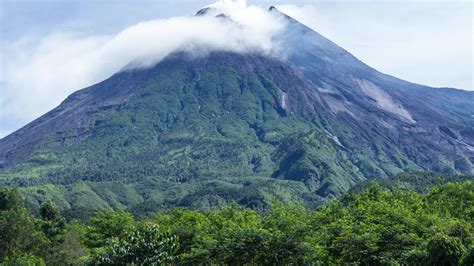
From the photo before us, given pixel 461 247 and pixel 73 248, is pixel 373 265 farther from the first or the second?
pixel 73 248

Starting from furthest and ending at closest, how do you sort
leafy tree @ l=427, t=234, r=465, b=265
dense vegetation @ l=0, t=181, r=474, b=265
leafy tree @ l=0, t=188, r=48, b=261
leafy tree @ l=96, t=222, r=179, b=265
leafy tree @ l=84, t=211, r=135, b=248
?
1. leafy tree @ l=0, t=188, r=48, b=261
2. leafy tree @ l=84, t=211, r=135, b=248
3. dense vegetation @ l=0, t=181, r=474, b=265
4. leafy tree @ l=96, t=222, r=179, b=265
5. leafy tree @ l=427, t=234, r=465, b=265

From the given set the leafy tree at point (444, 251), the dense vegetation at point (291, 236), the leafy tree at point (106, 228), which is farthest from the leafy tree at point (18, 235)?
the leafy tree at point (444, 251)

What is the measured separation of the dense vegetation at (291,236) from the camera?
3416 cm

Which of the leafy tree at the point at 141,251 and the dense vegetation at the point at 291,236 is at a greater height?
the leafy tree at the point at 141,251

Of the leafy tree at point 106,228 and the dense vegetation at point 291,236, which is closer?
the dense vegetation at point 291,236

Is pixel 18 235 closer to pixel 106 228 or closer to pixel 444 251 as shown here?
pixel 106 228

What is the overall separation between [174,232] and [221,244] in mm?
7076

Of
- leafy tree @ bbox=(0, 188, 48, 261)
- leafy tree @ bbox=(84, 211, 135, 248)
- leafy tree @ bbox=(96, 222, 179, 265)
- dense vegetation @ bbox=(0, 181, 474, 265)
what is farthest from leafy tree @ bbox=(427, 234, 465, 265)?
leafy tree @ bbox=(0, 188, 48, 261)

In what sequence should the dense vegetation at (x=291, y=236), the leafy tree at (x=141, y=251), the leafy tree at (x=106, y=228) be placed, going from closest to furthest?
1. the leafy tree at (x=141, y=251)
2. the dense vegetation at (x=291, y=236)
3. the leafy tree at (x=106, y=228)

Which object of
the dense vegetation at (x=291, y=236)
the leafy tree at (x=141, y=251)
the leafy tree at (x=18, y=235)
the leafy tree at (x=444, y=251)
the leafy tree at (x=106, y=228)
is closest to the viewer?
the leafy tree at (x=444, y=251)

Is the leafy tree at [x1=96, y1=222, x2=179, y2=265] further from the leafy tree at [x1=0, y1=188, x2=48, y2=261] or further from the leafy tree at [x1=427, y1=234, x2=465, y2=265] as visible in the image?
the leafy tree at [x1=0, y1=188, x2=48, y2=261]

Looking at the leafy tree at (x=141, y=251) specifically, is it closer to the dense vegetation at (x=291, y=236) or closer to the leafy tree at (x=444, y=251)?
the dense vegetation at (x=291, y=236)

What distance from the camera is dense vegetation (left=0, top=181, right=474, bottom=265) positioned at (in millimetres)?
34156

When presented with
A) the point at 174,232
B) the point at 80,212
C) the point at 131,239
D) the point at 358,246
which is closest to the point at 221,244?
the point at 174,232
